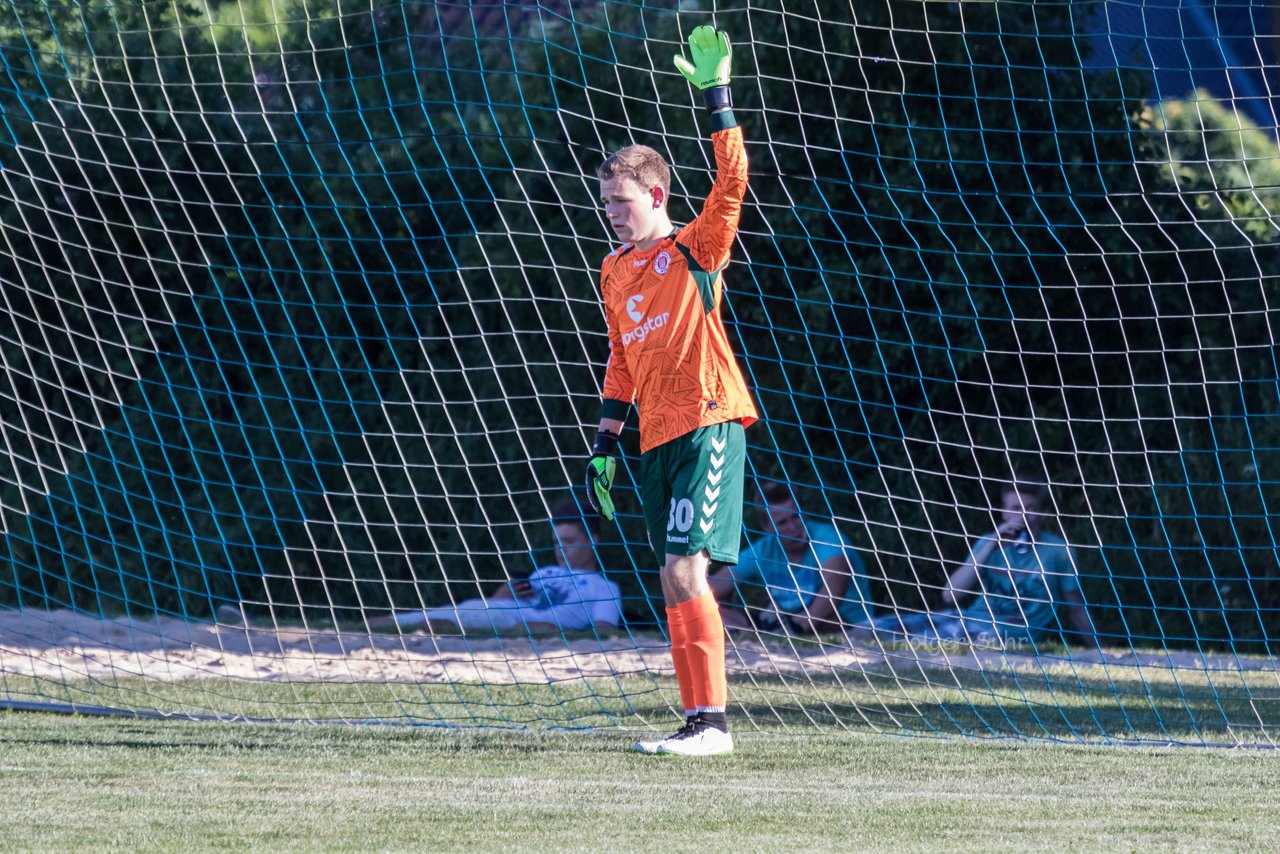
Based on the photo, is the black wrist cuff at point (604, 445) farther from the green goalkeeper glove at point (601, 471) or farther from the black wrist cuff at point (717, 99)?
the black wrist cuff at point (717, 99)

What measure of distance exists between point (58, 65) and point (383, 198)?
6.45 ft

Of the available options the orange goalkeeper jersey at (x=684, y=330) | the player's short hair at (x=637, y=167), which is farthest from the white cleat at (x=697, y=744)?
the player's short hair at (x=637, y=167)

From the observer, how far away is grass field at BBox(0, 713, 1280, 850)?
10.7 ft

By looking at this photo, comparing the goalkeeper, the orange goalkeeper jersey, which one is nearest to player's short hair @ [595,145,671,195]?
the goalkeeper

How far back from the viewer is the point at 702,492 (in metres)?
4.16

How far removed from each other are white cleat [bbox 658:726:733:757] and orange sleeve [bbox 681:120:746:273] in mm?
1274

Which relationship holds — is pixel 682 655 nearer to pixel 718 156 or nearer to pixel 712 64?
pixel 718 156

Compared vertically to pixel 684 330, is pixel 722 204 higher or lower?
higher

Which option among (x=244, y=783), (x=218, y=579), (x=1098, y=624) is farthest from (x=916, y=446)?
(x=244, y=783)

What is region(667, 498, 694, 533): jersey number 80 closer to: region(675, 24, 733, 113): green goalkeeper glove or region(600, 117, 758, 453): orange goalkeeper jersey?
region(600, 117, 758, 453): orange goalkeeper jersey

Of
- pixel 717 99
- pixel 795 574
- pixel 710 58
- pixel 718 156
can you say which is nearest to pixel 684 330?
pixel 718 156

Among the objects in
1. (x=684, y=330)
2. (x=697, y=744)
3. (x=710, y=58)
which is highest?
(x=710, y=58)

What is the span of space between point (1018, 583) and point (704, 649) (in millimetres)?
3693

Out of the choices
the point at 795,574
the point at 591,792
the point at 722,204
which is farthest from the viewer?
the point at 795,574
